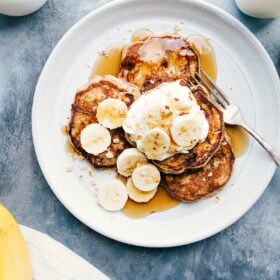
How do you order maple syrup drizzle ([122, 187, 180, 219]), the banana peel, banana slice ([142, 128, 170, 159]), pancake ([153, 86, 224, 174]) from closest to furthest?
the banana peel < banana slice ([142, 128, 170, 159]) < pancake ([153, 86, 224, 174]) < maple syrup drizzle ([122, 187, 180, 219])

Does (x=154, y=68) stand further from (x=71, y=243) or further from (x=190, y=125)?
(x=71, y=243)

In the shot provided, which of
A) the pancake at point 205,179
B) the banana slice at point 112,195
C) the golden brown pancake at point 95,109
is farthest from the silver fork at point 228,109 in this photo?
the banana slice at point 112,195

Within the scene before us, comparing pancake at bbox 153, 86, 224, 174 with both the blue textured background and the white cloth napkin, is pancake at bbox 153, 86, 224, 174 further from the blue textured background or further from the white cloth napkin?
the white cloth napkin

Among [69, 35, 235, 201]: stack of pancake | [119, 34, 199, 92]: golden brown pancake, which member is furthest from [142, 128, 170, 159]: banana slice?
[119, 34, 199, 92]: golden brown pancake

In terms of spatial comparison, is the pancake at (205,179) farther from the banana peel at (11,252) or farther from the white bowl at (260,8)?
the banana peel at (11,252)

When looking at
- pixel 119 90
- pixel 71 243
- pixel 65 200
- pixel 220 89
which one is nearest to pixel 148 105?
pixel 119 90
